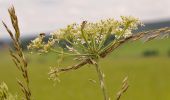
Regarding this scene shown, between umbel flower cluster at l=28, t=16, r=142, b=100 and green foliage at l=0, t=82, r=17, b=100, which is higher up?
umbel flower cluster at l=28, t=16, r=142, b=100

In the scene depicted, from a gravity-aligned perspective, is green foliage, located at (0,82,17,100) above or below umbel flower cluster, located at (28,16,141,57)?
below

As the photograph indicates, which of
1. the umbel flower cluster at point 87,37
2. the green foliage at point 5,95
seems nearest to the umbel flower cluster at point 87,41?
the umbel flower cluster at point 87,37

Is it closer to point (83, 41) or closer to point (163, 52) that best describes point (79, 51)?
point (83, 41)

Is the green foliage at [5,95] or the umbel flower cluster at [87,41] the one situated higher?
the umbel flower cluster at [87,41]

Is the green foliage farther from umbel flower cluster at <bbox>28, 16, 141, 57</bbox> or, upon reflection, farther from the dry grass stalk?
umbel flower cluster at <bbox>28, 16, 141, 57</bbox>

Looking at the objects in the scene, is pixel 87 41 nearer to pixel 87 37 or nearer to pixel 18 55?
pixel 87 37

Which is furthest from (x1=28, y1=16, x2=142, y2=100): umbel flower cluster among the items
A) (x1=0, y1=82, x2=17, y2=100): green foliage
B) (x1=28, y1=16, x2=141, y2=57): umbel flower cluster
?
(x1=0, y1=82, x2=17, y2=100): green foliage

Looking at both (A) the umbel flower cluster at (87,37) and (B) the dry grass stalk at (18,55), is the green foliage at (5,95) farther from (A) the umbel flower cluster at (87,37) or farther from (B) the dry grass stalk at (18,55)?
(A) the umbel flower cluster at (87,37)

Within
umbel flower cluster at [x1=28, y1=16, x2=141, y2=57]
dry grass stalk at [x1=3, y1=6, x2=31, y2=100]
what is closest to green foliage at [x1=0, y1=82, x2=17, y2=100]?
dry grass stalk at [x1=3, y1=6, x2=31, y2=100]
